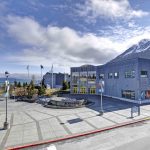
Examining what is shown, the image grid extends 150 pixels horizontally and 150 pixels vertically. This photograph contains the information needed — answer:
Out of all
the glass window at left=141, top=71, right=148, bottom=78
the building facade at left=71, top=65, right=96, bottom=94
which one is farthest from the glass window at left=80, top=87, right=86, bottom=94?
the glass window at left=141, top=71, right=148, bottom=78

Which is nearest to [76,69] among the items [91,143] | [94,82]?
[94,82]

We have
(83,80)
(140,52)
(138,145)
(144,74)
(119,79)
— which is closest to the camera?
(138,145)

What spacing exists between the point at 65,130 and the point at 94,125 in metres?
3.29

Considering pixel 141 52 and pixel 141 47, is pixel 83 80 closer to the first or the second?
pixel 141 52

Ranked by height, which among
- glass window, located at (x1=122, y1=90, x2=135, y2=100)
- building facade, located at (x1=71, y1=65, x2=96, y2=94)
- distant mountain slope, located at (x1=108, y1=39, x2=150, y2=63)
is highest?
distant mountain slope, located at (x1=108, y1=39, x2=150, y2=63)

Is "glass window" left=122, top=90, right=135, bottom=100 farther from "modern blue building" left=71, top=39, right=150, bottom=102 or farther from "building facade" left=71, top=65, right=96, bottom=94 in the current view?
"building facade" left=71, top=65, right=96, bottom=94

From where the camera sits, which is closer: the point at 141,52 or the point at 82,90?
the point at 141,52

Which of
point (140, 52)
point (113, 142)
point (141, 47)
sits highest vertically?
point (141, 47)

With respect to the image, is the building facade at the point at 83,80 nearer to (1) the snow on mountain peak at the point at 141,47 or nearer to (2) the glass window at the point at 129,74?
(1) the snow on mountain peak at the point at 141,47

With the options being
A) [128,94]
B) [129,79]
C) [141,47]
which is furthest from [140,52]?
[128,94]

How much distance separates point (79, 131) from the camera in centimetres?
1540

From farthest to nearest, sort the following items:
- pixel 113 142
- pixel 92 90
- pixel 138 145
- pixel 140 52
→ pixel 92 90 < pixel 140 52 < pixel 113 142 < pixel 138 145

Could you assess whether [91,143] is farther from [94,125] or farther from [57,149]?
[94,125]

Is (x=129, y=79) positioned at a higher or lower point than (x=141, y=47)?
lower
